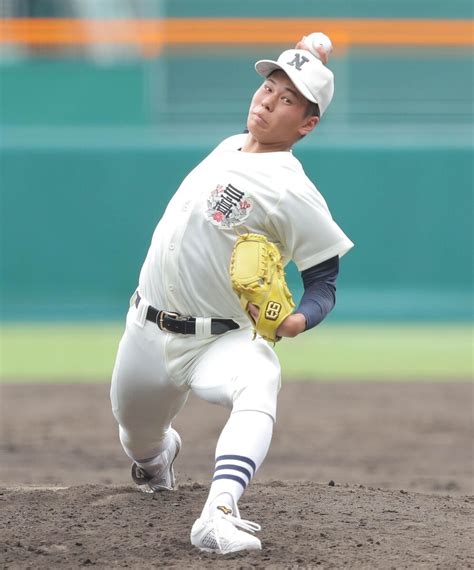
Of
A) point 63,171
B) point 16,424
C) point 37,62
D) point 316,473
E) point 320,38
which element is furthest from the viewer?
point 37,62

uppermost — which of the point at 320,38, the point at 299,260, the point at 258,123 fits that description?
the point at 320,38

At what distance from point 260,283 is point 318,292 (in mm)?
302

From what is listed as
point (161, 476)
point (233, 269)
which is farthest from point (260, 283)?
point (161, 476)

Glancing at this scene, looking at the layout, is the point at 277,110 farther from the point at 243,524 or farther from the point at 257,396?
the point at 243,524

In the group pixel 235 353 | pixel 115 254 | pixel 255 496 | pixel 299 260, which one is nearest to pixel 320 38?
pixel 299 260

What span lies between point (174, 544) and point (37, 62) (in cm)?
957

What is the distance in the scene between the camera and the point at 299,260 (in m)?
3.87

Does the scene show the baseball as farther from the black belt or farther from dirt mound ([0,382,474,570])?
dirt mound ([0,382,474,570])

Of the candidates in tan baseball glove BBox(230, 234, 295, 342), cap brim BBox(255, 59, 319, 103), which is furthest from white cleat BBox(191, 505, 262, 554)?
cap brim BBox(255, 59, 319, 103)

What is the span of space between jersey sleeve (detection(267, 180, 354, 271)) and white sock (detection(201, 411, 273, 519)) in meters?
0.58

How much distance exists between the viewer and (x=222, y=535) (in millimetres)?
3508

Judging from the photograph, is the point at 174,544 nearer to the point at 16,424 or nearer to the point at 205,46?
the point at 16,424

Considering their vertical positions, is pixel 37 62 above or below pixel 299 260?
above

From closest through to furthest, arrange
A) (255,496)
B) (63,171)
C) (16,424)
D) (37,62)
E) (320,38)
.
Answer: (320,38) → (255,496) → (16,424) → (63,171) → (37,62)
